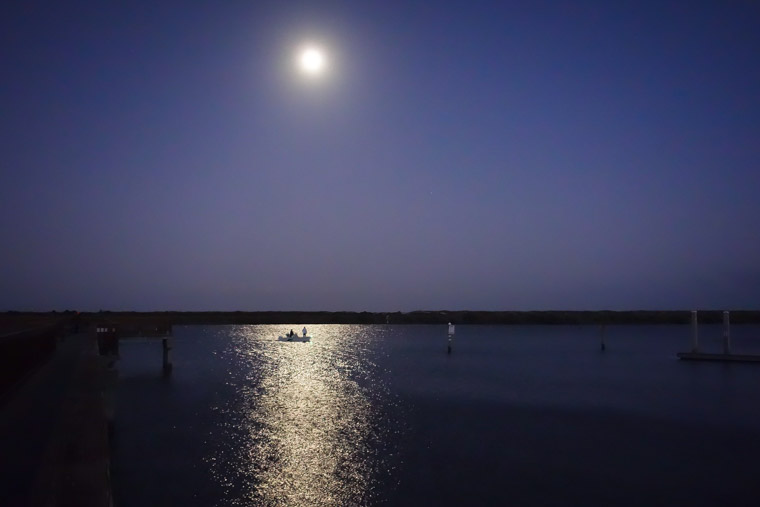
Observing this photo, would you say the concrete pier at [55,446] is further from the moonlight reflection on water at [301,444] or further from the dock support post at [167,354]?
the dock support post at [167,354]

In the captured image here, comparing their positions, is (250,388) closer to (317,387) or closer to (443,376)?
(317,387)

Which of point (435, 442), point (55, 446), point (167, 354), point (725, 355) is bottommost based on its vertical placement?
point (435, 442)

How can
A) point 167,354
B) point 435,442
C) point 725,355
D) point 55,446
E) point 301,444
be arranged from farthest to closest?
point 725,355 → point 167,354 → point 435,442 → point 301,444 → point 55,446

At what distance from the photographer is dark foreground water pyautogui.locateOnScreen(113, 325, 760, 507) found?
15.8 m

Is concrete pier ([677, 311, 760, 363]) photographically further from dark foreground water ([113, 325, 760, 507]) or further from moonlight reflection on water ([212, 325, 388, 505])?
moonlight reflection on water ([212, 325, 388, 505])

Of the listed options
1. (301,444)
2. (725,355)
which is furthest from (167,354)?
(725,355)

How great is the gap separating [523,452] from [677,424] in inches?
422

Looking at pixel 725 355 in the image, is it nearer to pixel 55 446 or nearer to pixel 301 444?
pixel 301 444

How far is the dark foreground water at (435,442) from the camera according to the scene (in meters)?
15.8


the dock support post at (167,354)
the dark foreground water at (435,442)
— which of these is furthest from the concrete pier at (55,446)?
the dock support post at (167,354)

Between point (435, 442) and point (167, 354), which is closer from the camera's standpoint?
point (435, 442)

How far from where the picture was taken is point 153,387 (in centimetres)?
3869

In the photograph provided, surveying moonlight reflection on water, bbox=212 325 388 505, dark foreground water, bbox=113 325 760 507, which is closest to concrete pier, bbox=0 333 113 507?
dark foreground water, bbox=113 325 760 507

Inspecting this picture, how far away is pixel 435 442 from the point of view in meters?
21.6
